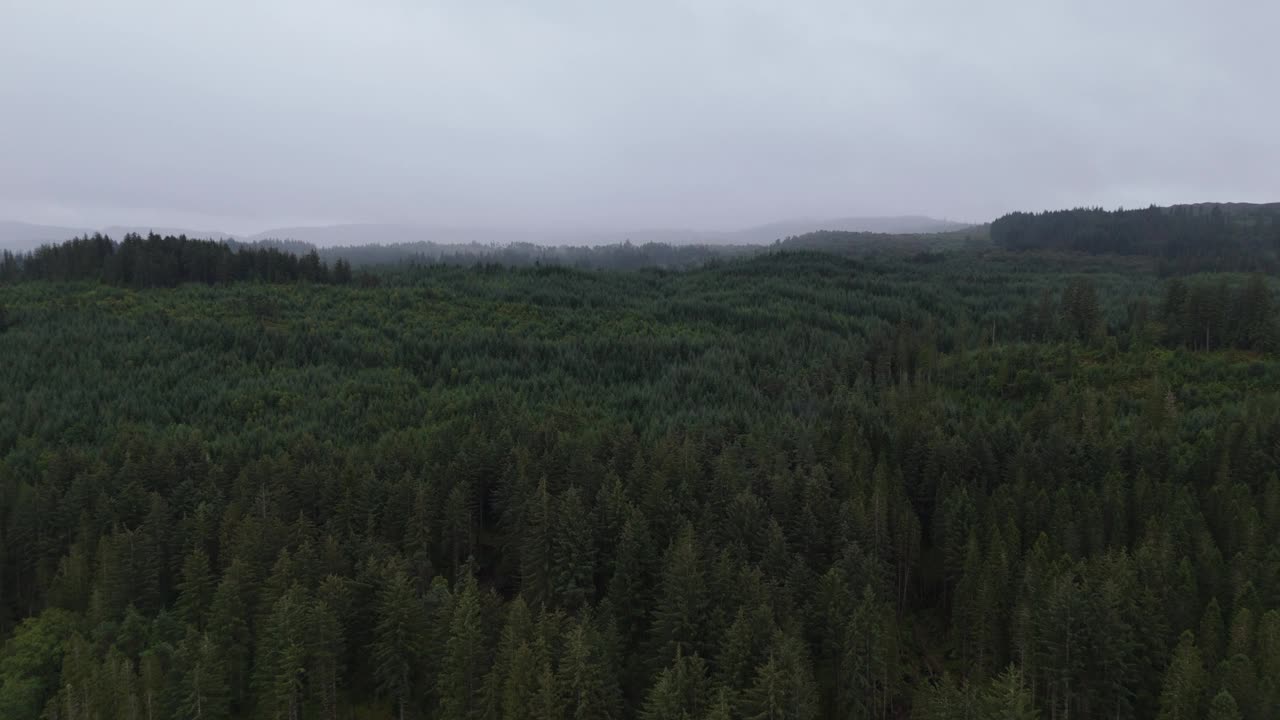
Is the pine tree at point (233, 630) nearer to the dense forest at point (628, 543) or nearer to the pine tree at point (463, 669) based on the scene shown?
the dense forest at point (628, 543)

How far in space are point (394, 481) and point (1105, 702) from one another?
52921 millimetres

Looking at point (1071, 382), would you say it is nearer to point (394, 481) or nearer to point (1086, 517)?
point (1086, 517)

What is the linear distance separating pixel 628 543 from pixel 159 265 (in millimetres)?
164594

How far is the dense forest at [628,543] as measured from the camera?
40375 millimetres

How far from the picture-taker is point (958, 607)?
2044 inches

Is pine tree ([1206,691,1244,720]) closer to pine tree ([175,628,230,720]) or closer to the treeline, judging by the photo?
pine tree ([175,628,230,720])

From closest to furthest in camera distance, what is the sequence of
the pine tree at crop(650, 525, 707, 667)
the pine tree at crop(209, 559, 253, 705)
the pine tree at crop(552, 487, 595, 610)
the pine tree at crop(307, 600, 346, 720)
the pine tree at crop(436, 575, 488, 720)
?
the pine tree at crop(436, 575, 488, 720)
the pine tree at crop(307, 600, 346, 720)
the pine tree at crop(650, 525, 707, 667)
the pine tree at crop(209, 559, 253, 705)
the pine tree at crop(552, 487, 595, 610)

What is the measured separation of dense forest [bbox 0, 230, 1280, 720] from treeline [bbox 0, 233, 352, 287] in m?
65.7

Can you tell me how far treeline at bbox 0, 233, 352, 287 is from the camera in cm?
16500

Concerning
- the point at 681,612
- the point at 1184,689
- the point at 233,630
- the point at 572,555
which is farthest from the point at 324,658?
the point at 1184,689

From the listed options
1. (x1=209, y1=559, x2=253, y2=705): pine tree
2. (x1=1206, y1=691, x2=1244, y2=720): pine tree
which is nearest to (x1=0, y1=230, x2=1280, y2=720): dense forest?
(x1=1206, y1=691, x2=1244, y2=720): pine tree

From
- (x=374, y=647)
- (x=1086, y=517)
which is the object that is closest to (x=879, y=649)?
(x=1086, y=517)

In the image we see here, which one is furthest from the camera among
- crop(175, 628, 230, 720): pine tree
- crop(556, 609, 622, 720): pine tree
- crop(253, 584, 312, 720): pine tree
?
crop(253, 584, 312, 720): pine tree

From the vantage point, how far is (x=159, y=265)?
165 m
